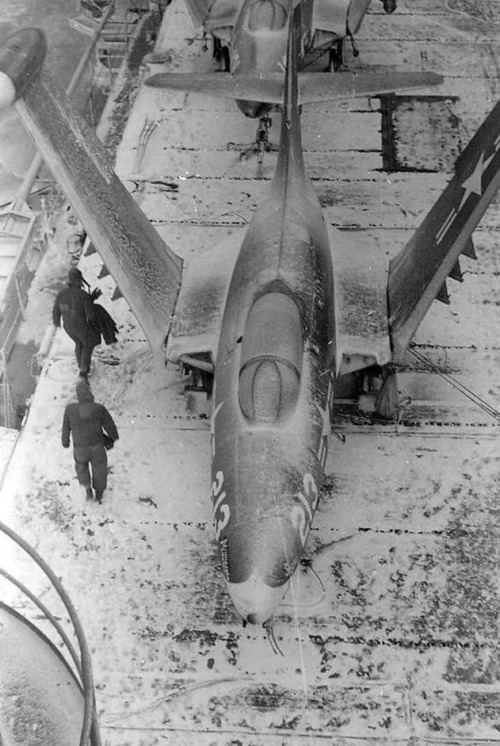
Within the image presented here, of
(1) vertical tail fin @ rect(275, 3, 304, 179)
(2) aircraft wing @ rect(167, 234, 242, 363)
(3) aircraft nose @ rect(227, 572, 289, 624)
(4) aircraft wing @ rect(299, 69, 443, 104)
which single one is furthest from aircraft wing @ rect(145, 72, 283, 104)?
(3) aircraft nose @ rect(227, 572, 289, 624)

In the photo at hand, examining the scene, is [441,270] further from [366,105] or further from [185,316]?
[366,105]

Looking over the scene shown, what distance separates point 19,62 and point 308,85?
179 inches

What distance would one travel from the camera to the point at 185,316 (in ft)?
38.5

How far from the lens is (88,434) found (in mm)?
10375

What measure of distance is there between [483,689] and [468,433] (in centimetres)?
331

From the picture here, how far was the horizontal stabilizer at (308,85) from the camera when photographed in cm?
1416

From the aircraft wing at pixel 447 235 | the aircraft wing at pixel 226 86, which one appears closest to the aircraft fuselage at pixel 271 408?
the aircraft wing at pixel 447 235

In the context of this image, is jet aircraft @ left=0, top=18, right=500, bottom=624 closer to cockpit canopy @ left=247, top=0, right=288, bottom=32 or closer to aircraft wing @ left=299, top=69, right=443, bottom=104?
aircraft wing @ left=299, top=69, right=443, bottom=104

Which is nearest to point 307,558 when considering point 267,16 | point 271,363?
point 271,363

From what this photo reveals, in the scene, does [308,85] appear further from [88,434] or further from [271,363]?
[88,434]

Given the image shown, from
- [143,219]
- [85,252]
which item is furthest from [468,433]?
[85,252]

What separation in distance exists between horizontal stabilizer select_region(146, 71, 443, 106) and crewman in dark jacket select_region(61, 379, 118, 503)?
583 cm

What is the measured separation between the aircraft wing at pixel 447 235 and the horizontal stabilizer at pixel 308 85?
118 inches

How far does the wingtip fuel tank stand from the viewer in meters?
11.2
